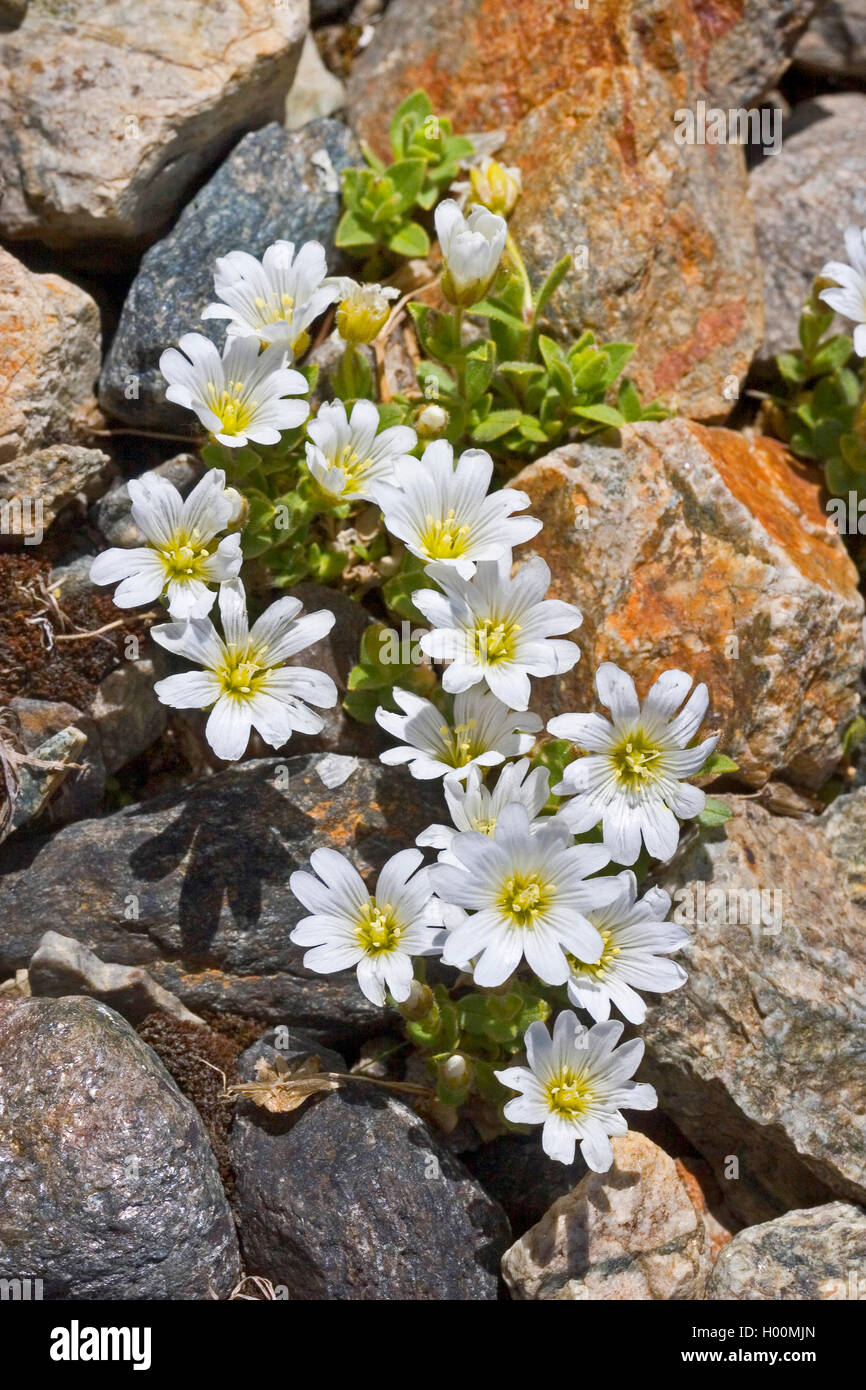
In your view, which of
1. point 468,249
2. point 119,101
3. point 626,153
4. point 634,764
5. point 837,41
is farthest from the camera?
point 837,41

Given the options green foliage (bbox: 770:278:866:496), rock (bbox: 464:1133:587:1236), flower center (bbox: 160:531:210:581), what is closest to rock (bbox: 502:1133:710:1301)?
rock (bbox: 464:1133:587:1236)

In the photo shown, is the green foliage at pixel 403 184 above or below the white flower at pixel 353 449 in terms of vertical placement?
above

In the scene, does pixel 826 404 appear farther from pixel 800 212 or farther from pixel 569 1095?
pixel 569 1095

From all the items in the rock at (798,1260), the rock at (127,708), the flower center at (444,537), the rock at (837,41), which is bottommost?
the rock at (798,1260)

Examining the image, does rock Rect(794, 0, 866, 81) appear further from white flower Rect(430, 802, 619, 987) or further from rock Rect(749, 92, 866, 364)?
→ white flower Rect(430, 802, 619, 987)

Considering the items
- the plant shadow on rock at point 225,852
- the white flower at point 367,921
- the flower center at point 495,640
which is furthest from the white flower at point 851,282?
the plant shadow on rock at point 225,852

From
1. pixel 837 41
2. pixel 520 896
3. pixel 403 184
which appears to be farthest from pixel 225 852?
pixel 837 41

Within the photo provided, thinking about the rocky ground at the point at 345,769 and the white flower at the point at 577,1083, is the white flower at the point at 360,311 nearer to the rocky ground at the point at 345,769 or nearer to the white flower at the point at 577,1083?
the rocky ground at the point at 345,769
